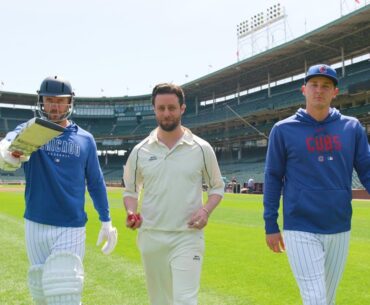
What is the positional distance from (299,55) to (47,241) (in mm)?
48243

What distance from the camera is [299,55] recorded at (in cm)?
4909

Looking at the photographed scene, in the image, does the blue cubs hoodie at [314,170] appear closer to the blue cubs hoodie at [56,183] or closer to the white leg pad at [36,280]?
the blue cubs hoodie at [56,183]

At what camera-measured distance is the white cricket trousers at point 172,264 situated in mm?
3727

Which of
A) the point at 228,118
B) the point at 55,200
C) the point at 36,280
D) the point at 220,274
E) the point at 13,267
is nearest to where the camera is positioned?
the point at 36,280

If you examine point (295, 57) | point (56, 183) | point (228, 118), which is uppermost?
point (295, 57)

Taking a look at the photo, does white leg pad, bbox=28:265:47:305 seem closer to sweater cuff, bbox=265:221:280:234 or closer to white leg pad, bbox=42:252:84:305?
white leg pad, bbox=42:252:84:305

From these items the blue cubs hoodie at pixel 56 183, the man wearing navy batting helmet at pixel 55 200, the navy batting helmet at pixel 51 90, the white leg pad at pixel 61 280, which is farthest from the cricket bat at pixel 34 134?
the white leg pad at pixel 61 280

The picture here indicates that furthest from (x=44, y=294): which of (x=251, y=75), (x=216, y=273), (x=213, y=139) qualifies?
(x=213, y=139)

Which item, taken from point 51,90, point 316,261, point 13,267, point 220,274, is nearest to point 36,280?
point 51,90

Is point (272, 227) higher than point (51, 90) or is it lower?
lower

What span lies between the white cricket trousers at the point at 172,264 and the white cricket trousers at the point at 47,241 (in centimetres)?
55

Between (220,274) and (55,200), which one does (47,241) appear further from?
(220,274)

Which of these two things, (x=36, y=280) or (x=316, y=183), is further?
(x=36, y=280)

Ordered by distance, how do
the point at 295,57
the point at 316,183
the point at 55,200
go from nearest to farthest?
the point at 316,183
the point at 55,200
the point at 295,57
